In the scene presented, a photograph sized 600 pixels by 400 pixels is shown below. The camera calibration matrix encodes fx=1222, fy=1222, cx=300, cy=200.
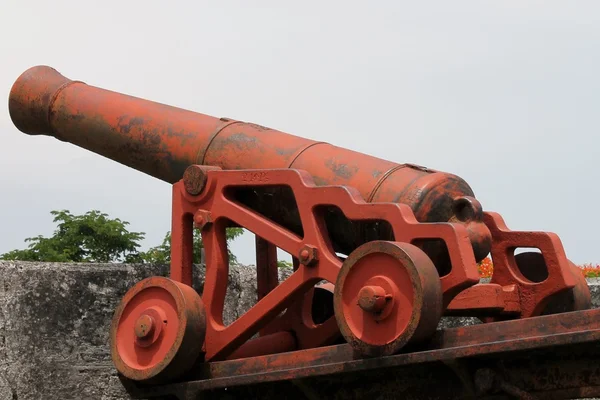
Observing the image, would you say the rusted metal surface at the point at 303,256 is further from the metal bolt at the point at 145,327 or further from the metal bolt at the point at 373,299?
the metal bolt at the point at 145,327

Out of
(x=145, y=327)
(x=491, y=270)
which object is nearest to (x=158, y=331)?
(x=145, y=327)

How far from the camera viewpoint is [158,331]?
5605mm

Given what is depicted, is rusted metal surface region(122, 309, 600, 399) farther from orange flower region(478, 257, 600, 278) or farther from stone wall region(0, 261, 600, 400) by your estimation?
orange flower region(478, 257, 600, 278)

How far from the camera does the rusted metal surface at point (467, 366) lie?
14.9 feet

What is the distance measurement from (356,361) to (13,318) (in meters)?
2.18

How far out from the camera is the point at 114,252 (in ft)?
56.1

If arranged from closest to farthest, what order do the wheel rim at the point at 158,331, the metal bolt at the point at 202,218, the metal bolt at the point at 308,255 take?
1. the metal bolt at the point at 308,255
2. the wheel rim at the point at 158,331
3. the metal bolt at the point at 202,218

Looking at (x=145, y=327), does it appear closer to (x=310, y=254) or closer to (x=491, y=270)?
(x=310, y=254)

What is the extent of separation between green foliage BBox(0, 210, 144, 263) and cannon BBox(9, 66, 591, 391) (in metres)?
10.4

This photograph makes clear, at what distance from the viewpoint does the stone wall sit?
249 inches

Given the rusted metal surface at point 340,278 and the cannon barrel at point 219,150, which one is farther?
the cannon barrel at point 219,150

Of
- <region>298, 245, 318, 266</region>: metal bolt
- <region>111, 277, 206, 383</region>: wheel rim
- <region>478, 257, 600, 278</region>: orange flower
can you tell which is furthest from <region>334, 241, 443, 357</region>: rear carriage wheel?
<region>478, 257, 600, 278</region>: orange flower

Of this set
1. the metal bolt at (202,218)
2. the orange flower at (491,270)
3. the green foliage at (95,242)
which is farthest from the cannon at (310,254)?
the green foliage at (95,242)

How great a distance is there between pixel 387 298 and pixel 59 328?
7.46 feet
